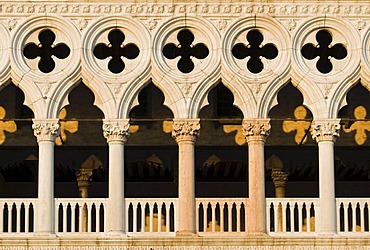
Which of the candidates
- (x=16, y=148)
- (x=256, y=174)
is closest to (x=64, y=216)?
(x=256, y=174)

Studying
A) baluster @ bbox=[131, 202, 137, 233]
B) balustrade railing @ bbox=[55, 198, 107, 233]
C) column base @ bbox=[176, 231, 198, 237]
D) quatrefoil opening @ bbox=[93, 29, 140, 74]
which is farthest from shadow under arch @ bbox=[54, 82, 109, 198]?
column base @ bbox=[176, 231, 198, 237]

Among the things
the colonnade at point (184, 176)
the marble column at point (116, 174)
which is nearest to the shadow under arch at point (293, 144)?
the colonnade at point (184, 176)

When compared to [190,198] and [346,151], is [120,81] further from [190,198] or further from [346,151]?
[346,151]

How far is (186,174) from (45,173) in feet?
9.19

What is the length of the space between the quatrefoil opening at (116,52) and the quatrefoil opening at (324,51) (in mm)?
3670

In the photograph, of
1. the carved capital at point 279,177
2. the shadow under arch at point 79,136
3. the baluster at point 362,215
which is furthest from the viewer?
the carved capital at point 279,177

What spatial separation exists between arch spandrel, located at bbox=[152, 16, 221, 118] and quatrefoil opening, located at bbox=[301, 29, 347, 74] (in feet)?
6.97

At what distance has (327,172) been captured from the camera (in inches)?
1078

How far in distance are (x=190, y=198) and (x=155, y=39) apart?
3277 mm

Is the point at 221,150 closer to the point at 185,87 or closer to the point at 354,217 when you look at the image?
the point at 185,87

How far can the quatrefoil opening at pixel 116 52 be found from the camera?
1121 inches

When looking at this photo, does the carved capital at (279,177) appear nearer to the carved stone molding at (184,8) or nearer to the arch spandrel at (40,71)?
the carved stone molding at (184,8)

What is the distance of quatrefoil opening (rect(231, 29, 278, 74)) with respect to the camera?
28.5 meters

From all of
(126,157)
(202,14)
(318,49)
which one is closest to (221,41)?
(202,14)
